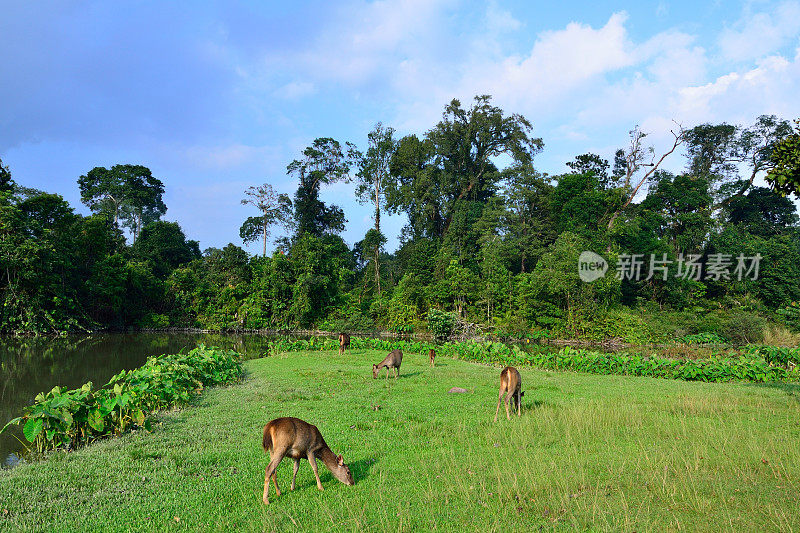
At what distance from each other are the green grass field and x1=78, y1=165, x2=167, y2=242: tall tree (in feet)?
168

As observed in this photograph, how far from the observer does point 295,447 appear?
474 centimetres

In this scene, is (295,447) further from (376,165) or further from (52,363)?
(376,165)

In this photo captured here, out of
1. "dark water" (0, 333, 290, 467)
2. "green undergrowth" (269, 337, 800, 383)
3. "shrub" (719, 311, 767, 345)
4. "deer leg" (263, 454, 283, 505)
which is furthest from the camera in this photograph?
"shrub" (719, 311, 767, 345)

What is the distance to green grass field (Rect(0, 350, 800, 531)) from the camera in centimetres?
420

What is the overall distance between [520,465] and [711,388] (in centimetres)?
1027

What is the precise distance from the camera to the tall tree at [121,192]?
50906 millimetres

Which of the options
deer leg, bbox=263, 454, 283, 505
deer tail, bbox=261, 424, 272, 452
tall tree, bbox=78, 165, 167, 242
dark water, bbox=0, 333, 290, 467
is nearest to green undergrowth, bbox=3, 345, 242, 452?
dark water, bbox=0, 333, 290, 467

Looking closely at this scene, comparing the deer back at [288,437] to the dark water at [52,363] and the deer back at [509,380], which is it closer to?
the deer back at [509,380]

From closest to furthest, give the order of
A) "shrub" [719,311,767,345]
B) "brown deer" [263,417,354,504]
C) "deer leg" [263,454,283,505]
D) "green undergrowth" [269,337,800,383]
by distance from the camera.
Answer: "deer leg" [263,454,283,505], "brown deer" [263,417,354,504], "green undergrowth" [269,337,800,383], "shrub" [719,311,767,345]

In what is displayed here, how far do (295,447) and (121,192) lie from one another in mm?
56623

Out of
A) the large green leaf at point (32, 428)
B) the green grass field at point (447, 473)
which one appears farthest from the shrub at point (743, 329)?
the large green leaf at point (32, 428)

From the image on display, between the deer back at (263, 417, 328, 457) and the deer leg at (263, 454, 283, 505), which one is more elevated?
the deer back at (263, 417, 328, 457)

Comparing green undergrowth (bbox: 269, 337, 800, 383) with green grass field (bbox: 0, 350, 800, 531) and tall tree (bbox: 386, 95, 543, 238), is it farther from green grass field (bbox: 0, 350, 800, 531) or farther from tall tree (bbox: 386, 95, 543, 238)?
tall tree (bbox: 386, 95, 543, 238)

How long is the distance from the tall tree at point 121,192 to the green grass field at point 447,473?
5113cm
